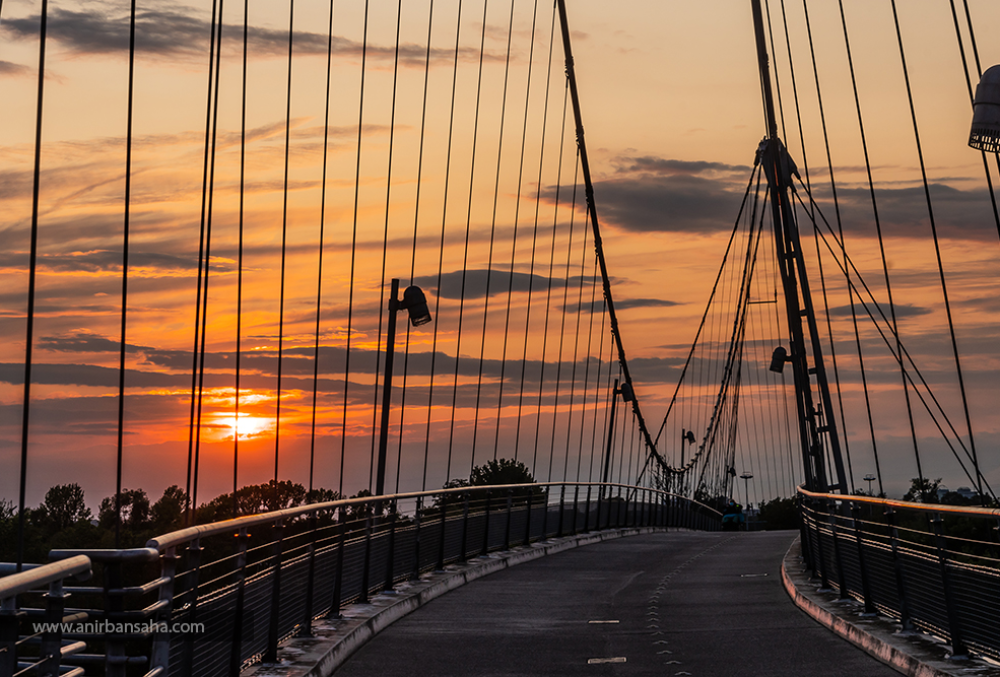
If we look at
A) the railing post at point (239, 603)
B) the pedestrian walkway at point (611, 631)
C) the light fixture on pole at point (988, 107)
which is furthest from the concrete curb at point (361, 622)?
the light fixture on pole at point (988, 107)

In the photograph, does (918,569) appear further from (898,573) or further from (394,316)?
(394,316)

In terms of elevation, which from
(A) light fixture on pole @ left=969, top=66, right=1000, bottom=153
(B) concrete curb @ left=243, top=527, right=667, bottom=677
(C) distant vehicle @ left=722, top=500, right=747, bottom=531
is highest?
(A) light fixture on pole @ left=969, top=66, right=1000, bottom=153

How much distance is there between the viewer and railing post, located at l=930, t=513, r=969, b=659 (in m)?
7.62

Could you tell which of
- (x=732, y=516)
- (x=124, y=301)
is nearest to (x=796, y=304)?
(x=124, y=301)

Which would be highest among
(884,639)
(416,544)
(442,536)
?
(442,536)

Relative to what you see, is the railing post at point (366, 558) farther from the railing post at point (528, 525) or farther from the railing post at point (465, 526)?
the railing post at point (528, 525)

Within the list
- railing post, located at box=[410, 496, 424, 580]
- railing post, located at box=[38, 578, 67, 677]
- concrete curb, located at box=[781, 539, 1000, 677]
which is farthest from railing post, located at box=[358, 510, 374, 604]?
railing post, located at box=[38, 578, 67, 677]

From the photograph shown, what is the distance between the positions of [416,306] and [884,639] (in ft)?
33.1

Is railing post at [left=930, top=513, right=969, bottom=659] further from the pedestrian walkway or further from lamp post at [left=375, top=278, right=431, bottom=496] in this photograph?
lamp post at [left=375, top=278, right=431, bottom=496]

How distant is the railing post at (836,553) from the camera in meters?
11.2

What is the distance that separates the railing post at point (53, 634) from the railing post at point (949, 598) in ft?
18.0

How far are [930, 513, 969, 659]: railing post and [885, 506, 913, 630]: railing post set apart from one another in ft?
3.14

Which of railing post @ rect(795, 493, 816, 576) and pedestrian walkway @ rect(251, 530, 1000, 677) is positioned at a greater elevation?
railing post @ rect(795, 493, 816, 576)

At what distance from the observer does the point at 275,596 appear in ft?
25.7
